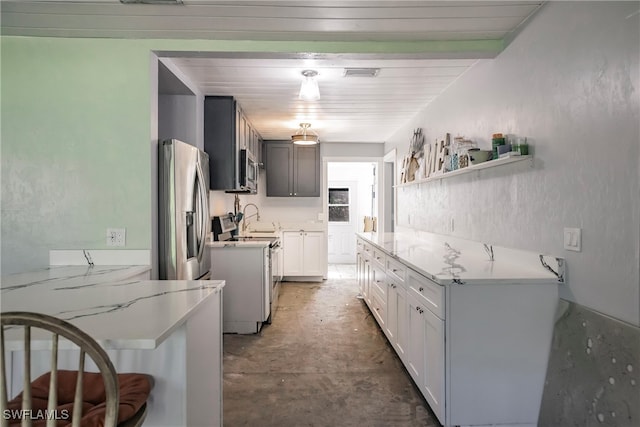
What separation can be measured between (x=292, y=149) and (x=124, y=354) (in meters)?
4.72

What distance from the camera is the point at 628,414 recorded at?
4.36 feet

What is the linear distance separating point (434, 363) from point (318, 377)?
0.95 metres

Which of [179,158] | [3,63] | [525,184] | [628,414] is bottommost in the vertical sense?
[628,414]

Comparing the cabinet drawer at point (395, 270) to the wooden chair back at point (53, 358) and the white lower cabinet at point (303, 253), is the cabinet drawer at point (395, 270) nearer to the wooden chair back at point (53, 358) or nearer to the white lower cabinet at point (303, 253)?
the wooden chair back at point (53, 358)

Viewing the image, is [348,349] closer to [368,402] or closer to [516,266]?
[368,402]

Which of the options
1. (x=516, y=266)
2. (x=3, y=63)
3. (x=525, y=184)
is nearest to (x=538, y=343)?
(x=516, y=266)

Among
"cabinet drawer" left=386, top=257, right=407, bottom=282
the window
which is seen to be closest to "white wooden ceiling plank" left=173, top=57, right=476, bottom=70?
"cabinet drawer" left=386, top=257, right=407, bottom=282

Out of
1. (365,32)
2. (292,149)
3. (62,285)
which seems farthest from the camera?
(292,149)

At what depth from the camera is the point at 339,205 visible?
7965mm

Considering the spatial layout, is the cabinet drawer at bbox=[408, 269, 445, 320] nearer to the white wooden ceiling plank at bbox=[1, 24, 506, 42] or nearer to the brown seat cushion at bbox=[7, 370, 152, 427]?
the brown seat cushion at bbox=[7, 370, 152, 427]

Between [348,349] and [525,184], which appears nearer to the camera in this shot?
[525,184]

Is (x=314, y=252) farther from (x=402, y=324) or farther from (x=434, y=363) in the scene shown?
(x=434, y=363)

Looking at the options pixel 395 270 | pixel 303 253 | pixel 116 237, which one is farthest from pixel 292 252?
pixel 116 237

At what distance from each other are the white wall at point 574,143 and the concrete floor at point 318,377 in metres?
1.19
